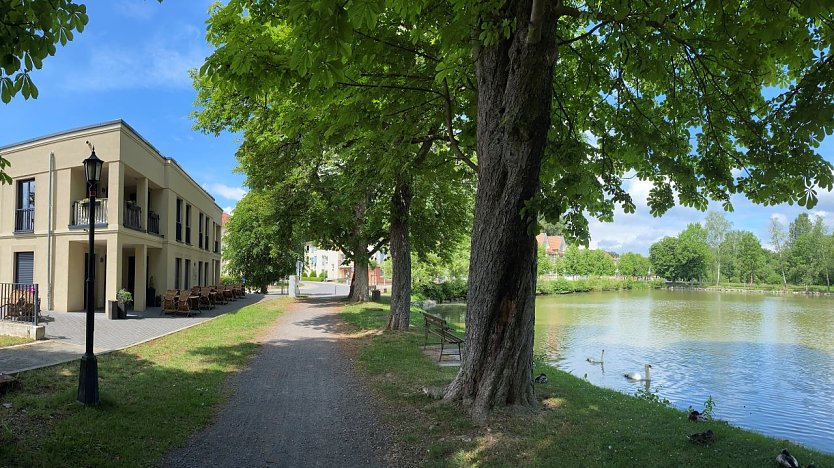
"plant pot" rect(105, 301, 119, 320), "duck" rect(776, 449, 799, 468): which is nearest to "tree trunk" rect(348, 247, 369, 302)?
"plant pot" rect(105, 301, 119, 320)

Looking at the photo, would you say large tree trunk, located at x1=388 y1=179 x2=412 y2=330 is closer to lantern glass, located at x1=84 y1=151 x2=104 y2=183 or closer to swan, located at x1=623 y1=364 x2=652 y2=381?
swan, located at x1=623 y1=364 x2=652 y2=381

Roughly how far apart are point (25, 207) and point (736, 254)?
4262 inches

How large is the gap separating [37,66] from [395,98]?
15.4 feet

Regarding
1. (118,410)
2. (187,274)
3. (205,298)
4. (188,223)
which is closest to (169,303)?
(205,298)

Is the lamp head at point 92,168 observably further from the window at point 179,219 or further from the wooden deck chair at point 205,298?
the window at point 179,219

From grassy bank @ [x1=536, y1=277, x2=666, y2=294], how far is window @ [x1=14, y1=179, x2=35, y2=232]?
42.7 metres

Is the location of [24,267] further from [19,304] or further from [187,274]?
[187,274]

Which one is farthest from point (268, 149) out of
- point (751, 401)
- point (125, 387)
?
point (751, 401)

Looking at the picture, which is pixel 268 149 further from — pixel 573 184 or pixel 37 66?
pixel 573 184

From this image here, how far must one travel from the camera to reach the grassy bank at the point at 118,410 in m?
5.04

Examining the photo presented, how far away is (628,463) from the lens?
4793 mm

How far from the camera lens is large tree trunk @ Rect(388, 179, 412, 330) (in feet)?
48.4

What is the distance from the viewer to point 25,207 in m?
20.3

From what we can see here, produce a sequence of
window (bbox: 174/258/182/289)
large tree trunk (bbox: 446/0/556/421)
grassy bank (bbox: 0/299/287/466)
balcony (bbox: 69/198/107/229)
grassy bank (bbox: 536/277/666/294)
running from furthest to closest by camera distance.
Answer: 1. grassy bank (bbox: 536/277/666/294)
2. window (bbox: 174/258/182/289)
3. balcony (bbox: 69/198/107/229)
4. large tree trunk (bbox: 446/0/556/421)
5. grassy bank (bbox: 0/299/287/466)
